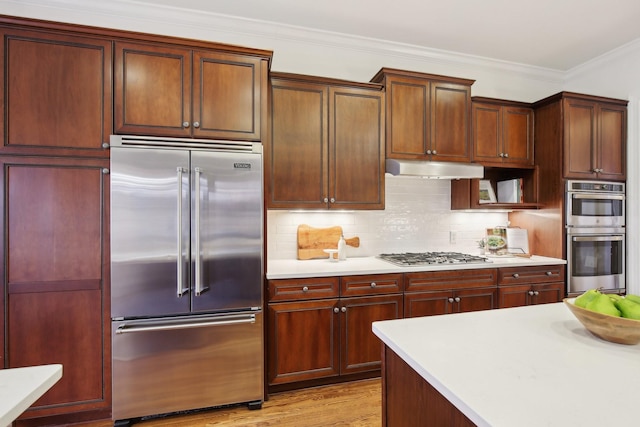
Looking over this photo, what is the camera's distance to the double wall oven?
118 inches

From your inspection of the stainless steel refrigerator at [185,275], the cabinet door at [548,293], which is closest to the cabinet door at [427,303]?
the cabinet door at [548,293]

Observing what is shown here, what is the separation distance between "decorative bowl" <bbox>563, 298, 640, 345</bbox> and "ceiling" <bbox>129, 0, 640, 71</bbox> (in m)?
2.50

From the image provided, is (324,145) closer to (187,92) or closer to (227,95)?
(227,95)

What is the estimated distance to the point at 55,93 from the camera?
196 centimetres

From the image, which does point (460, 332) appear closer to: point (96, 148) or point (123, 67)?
point (96, 148)

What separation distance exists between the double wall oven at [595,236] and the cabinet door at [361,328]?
187cm

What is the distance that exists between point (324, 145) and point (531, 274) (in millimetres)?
2184

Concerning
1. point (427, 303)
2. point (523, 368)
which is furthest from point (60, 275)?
point (427, 303)

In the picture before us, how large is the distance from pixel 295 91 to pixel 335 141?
20.0 inches

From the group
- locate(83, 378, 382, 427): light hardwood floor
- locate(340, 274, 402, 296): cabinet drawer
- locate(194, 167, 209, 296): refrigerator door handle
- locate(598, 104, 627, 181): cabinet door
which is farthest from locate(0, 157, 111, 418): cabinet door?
locate(598, 104, 627, 181): cabinet door

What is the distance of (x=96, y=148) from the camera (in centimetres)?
200

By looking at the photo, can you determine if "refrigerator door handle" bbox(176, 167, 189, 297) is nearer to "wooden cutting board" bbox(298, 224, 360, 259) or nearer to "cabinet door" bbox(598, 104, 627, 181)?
"wooden cutting board" bbox(298, 224, 360, 259)

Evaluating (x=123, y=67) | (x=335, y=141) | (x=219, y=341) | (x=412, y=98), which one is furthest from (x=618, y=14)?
(x=219, y=341)

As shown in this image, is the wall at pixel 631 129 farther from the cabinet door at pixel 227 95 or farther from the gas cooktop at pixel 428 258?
the cabinet door at pixel 227 95
